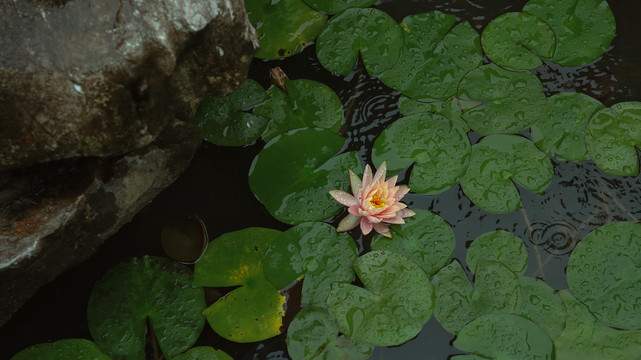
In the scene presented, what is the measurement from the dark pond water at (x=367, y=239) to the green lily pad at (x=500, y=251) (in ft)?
0.14

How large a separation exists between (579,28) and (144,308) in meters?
2.30

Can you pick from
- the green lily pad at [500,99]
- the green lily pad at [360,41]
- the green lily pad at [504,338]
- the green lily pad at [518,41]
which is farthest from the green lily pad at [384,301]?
the green lily pad at [518,41]

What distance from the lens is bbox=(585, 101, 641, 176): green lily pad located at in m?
2.29

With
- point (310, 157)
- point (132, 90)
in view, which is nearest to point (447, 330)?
point (310, 157)

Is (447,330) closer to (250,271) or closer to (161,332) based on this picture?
(250,271)

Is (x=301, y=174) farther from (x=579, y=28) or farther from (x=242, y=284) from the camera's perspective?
(x=579, y=28)

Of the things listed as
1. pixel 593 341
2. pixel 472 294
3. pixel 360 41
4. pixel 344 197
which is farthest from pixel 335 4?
pixel 593 341

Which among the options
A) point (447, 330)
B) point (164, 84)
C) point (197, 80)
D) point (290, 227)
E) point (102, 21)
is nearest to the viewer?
point (102, 21)

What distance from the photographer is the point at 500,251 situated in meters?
2.18

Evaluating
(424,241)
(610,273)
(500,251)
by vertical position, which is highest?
(424,241)

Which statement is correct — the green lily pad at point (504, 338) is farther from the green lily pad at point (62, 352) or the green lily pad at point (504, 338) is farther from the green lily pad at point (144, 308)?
the green lily pad at point (62, 352)

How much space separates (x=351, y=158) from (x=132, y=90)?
1016mm

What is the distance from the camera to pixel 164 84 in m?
1.66

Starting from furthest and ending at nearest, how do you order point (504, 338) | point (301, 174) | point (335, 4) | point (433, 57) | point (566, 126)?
point (335, 4)
point (433, 57)
point (566, 126)
point (301, 174)
point (504, 338)
